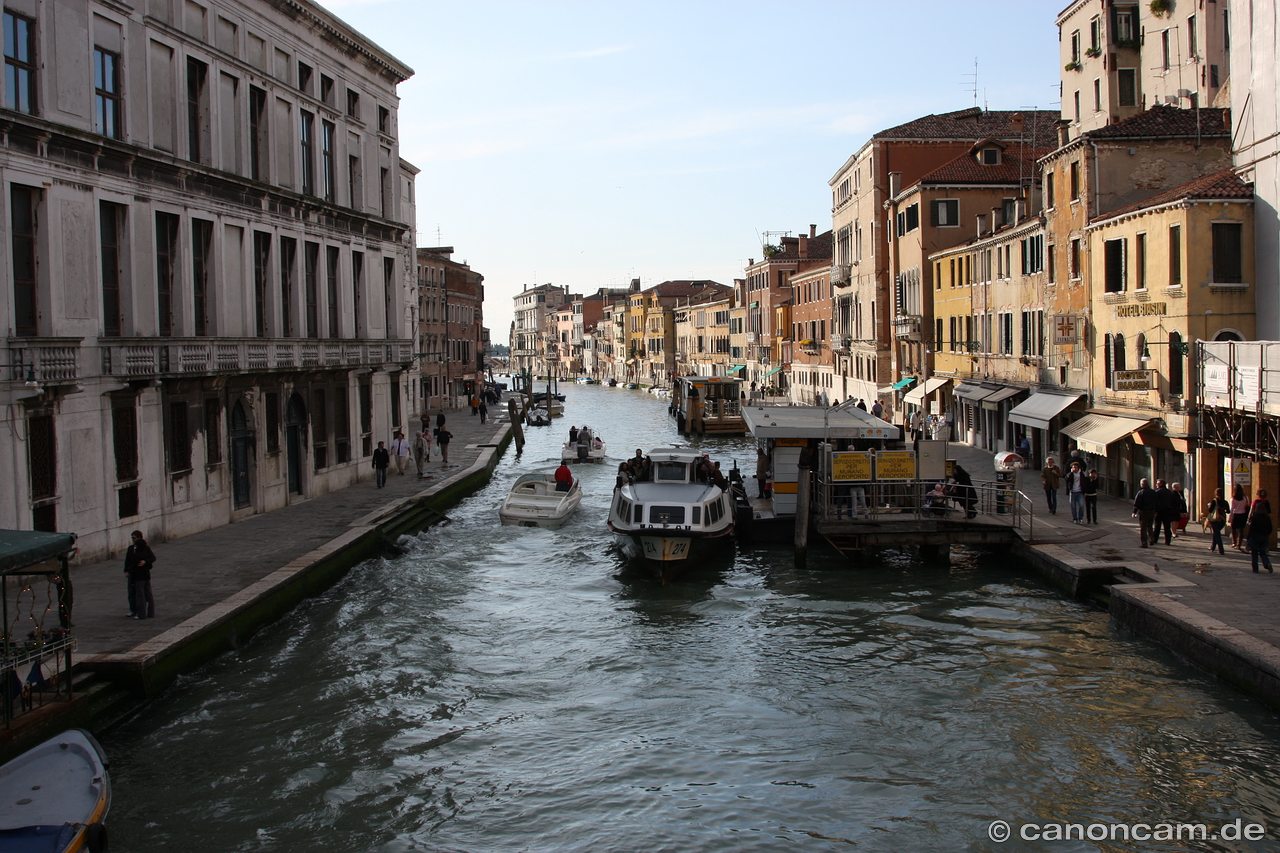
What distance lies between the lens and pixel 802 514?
22.0 m

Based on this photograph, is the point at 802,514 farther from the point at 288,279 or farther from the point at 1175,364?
the point at 288,279

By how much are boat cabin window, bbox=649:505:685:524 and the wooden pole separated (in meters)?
2.35

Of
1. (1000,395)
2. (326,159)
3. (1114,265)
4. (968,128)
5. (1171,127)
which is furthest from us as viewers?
(968,128)

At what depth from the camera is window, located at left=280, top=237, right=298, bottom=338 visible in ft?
90.6

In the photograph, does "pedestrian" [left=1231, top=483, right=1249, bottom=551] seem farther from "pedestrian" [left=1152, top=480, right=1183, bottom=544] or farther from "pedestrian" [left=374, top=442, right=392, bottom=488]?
"pedestrian" [left=374, top=442, right=392, bottom=488]

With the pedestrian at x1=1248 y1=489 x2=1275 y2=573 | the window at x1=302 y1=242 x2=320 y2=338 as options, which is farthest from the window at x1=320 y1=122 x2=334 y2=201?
the pedestrian at x1=1248 y1=489 x2=1275 y2=573

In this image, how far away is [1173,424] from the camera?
2148cm

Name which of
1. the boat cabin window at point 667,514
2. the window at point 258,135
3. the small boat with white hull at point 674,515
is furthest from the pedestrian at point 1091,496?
the window at point 258,135

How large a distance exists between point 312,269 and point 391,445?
7.60m

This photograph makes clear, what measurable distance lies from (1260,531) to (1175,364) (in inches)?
232

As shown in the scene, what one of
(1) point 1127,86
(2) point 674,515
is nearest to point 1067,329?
(2) point 674,515

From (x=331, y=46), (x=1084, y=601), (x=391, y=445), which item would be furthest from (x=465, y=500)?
(x=1084, y=601)

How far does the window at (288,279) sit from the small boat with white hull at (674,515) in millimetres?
9661

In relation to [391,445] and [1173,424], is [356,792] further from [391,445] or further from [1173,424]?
[391,445]
